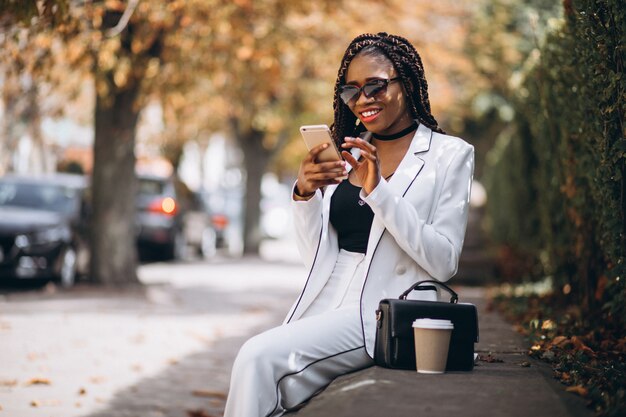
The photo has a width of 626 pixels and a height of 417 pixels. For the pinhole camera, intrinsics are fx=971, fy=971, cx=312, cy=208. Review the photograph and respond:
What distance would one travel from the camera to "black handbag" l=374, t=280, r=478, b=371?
391 centimetres

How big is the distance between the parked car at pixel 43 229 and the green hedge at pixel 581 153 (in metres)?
7.24

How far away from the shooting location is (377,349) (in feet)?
13.5

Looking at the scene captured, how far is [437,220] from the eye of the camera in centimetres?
425

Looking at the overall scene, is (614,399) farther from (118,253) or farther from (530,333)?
(118,253)

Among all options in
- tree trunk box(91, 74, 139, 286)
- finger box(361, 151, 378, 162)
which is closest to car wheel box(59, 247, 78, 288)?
tree trunk box(91, 74, 139, 286)

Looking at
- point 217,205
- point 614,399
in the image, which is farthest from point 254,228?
point 614,399

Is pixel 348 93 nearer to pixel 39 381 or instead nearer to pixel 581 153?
pixel 581 153

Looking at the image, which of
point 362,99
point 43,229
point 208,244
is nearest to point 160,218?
point 208,244

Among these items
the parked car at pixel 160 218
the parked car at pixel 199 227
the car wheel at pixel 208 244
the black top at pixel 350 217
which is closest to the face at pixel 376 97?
the black top at pixel 350 217

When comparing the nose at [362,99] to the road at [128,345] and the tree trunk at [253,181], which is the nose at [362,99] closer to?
the road at [128,345]

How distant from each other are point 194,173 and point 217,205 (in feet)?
121

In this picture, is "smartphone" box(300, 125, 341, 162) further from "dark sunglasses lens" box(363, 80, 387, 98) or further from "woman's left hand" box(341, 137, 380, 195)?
"dark sunglasses lens" box(363, 80, 387, 98)

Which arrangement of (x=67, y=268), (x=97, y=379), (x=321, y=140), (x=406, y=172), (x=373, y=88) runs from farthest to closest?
(x=67, y=268), (x=97, y=379), (x=373, y=88), (x=406, y=172), (x=321, y=140)

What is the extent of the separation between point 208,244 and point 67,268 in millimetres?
11803
